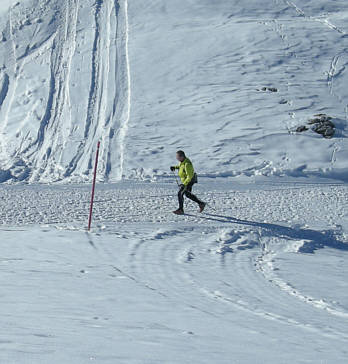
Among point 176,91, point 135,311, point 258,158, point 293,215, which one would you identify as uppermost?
point 176,91

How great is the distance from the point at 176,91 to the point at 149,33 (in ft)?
19.2

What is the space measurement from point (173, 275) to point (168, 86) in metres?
14.4

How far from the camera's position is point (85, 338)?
12.3 feet

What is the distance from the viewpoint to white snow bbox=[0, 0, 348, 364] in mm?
4383

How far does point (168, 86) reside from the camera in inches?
810

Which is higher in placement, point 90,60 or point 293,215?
point 90,60

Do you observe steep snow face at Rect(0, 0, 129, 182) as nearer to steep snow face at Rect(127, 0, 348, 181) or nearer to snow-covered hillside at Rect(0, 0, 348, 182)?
snow-covered hillside at Rect(0, 0, 348, 182)

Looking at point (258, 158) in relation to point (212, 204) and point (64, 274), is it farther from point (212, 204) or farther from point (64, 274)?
point (64, 274)

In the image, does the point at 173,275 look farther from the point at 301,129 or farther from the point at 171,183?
the point at 301,129

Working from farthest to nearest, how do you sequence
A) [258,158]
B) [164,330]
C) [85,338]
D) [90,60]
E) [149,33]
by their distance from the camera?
[149,33] < [90,60] < [258,158] < [164,330] < [85,338]

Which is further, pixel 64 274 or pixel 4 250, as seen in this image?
pixel 4 250

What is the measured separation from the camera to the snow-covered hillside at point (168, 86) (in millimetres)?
15867

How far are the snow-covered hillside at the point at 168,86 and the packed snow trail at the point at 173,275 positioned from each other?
2512 mm

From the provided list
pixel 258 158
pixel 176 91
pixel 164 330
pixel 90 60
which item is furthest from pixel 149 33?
pixel 164 330
